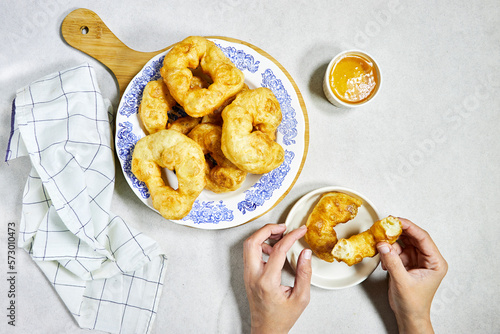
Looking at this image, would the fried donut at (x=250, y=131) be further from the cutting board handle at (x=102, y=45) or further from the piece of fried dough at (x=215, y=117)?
the cutting board handle at (x=102, y=45)

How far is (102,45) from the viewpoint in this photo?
176 cm

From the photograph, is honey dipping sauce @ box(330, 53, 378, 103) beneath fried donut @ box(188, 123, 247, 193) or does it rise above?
above

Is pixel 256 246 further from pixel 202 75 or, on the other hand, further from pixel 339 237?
pixel 202 75

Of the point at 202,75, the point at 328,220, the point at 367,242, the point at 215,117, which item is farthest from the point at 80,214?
the point at 367,242

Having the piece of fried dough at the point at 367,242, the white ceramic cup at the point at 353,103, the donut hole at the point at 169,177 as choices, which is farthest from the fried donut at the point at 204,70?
the piece of fried dough at the point at 367,242

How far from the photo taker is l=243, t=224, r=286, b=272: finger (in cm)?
162

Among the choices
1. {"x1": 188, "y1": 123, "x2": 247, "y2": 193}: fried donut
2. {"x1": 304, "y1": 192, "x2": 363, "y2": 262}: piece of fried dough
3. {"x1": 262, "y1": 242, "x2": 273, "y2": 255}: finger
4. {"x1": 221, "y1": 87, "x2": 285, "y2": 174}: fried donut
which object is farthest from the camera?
{"x1": 262, "y1": 242, "x2": 273, "y2": 255}: finger

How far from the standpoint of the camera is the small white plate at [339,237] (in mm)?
1733

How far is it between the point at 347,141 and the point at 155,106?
1.04 m

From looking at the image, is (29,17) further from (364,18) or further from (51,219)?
(364,18)

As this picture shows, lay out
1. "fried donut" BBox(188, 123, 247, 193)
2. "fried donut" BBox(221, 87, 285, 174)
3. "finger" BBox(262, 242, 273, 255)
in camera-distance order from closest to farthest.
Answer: "fried donut" BBox(221, 87, 285, 174)
"fried donut" BBox(188, 123, 247, 193)
"finger" BBox(262, 242, 273, 255)

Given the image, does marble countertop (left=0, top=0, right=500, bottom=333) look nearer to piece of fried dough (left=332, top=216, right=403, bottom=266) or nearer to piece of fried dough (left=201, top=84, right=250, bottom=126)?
piece of fried dough (left=332, top=216, right=403, bottom=266)

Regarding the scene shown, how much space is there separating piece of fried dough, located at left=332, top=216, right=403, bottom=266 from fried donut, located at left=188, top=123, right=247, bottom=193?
578 millimetres

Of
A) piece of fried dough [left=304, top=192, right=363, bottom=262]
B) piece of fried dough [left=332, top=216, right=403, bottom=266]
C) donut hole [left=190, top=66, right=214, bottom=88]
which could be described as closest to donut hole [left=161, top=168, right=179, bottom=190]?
donut hole [left=190, top=66, right=214, bottom=88]
